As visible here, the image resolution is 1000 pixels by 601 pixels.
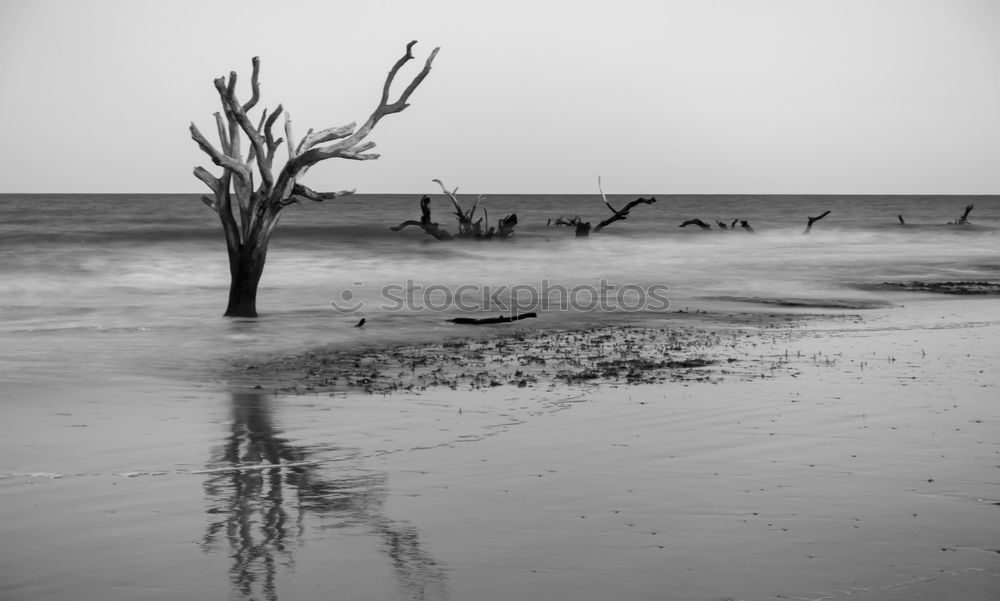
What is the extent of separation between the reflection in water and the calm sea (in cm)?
575

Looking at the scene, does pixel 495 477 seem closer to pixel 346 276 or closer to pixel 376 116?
pixel 376 116

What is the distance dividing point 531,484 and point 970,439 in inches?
149

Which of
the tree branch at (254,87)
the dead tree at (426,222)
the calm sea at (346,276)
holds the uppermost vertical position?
the tree branch at (254,87)

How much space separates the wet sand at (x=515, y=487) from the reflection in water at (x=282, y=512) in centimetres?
2

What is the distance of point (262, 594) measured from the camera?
16.4ft

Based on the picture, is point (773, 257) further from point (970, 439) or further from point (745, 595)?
point (745, 595)

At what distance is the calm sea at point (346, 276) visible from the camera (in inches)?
666

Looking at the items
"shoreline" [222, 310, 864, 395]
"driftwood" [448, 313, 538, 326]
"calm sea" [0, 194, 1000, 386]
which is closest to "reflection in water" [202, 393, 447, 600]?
"shoreline" [222, 310, 864, 395]

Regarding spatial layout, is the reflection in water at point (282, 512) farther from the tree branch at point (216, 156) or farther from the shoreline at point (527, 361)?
the tree branch at point (216, 156)

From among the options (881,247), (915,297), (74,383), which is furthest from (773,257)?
(74,383)

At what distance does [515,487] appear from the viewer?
713cm

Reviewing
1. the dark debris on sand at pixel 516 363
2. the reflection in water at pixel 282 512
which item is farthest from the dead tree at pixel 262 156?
the reflection in water at pixel 282 512

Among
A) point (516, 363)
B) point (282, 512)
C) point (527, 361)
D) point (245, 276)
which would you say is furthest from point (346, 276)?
point (282, 512)

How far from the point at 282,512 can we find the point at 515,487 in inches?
Answer: 61.5
